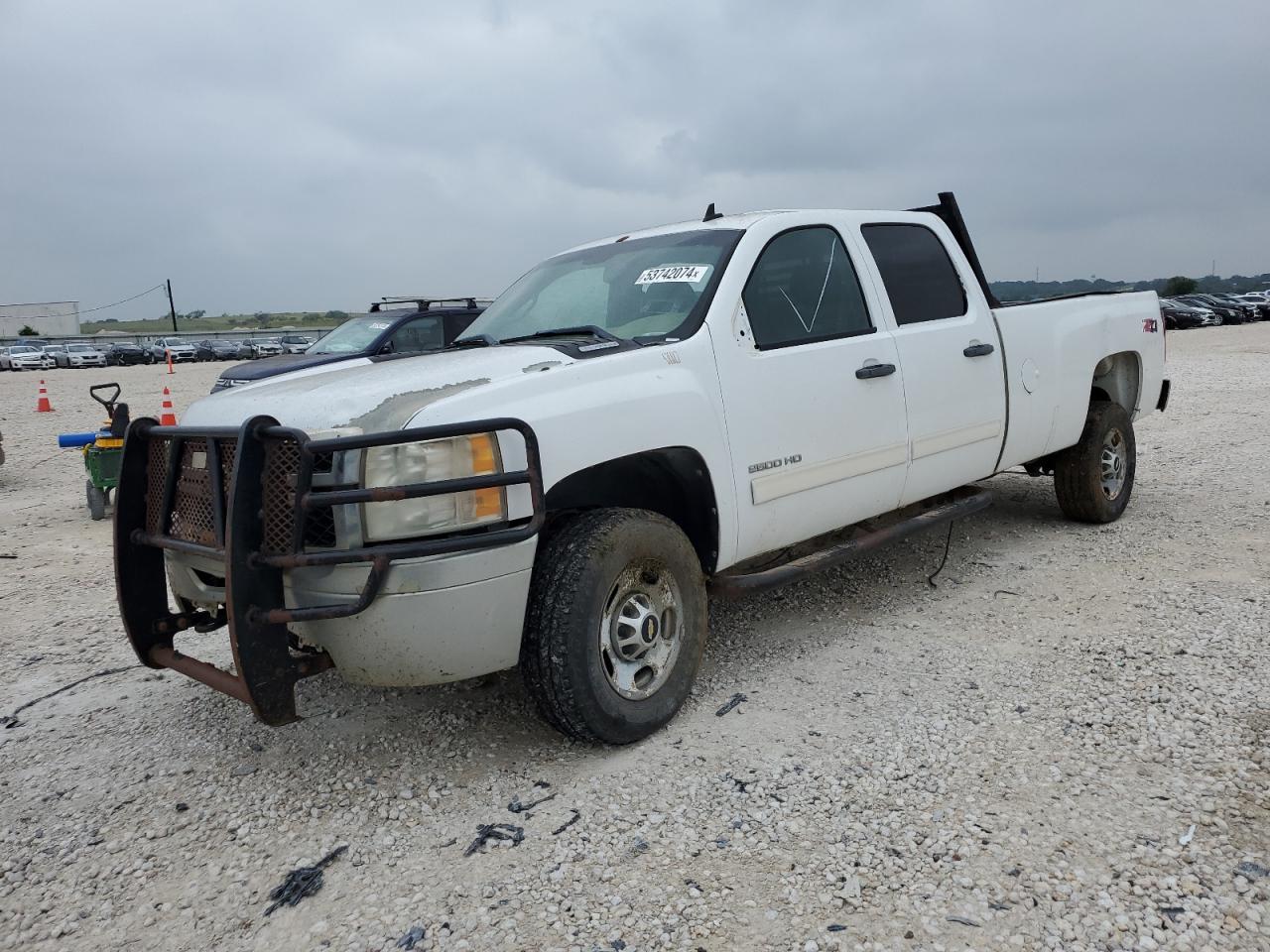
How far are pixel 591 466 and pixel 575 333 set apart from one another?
897 mm

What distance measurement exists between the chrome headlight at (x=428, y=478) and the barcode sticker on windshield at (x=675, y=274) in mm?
1370

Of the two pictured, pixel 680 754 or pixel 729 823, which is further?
pixel 680 754

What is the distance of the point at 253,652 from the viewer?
9.36 feet

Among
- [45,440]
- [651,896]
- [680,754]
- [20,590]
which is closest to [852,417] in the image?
[680,754]

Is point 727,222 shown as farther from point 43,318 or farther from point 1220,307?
point 43,318

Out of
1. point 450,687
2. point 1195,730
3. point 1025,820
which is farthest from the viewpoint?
point 450,687

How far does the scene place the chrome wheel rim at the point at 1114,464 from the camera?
6.05 metres

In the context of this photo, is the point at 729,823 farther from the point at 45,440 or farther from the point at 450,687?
the point at 45,440

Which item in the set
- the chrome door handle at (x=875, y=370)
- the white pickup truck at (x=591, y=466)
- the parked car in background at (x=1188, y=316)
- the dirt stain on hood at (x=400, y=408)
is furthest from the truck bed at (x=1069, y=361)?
the parked car in background at (x=1188, y=316)

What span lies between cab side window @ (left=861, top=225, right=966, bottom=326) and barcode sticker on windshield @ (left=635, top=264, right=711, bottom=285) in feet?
3.50

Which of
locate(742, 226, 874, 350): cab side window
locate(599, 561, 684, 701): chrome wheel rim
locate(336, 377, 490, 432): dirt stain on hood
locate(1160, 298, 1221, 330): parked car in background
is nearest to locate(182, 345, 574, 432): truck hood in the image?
locate(336, 377, 490, 432): dirt stain on hood

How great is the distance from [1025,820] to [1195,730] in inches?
35.5

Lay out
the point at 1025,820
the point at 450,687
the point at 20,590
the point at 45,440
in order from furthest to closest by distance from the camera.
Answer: the point at 45,440, the point at 20,590, the point at 450,687, the point at 1025,820

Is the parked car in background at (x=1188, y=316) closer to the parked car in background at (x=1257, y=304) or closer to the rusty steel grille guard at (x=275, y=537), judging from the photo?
the parked car in background at (x=1257, y=304)
